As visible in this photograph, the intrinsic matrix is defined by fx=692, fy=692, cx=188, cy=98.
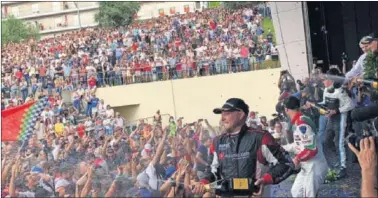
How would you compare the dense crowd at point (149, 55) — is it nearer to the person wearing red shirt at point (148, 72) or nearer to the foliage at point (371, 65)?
the person wearing red shirt at point (148, 72)

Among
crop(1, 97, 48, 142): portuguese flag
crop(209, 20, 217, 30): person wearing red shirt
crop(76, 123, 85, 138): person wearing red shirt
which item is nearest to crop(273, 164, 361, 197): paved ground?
crop(1, 97, 48, 142): portuguese flag

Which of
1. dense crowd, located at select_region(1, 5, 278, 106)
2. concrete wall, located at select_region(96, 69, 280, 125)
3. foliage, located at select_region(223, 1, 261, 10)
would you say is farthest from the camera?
foliage, located at select_region(223, 1, 261, 10)

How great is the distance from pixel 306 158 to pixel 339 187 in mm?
1172

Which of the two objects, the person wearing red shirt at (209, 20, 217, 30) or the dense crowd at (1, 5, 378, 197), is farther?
the person wearing red shirt at (209, 20, 217, 30)

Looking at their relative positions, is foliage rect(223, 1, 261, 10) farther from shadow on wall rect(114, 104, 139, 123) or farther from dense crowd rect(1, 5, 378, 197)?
shadow on wall rect(114, 104, 139, 123)

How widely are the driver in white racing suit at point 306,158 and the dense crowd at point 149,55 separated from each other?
315 inches

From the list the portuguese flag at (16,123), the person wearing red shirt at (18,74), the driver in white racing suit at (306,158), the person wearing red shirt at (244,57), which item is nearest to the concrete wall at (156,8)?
the person wearing red shirt at (18,74)

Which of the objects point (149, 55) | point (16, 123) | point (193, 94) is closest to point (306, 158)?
point (16, 123)

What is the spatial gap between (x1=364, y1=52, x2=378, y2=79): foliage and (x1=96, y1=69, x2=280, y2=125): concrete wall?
6056mm

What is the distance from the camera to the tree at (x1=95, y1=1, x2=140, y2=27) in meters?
26.4

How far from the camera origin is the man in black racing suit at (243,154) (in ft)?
16.9

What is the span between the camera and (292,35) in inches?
464

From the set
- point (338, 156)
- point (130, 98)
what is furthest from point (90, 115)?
point (338, 156)

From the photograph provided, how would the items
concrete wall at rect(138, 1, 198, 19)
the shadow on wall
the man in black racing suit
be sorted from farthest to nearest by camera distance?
concrete wall at rect(138, 1, 198, 19)
the shadow on wall
the man in black racing suit
